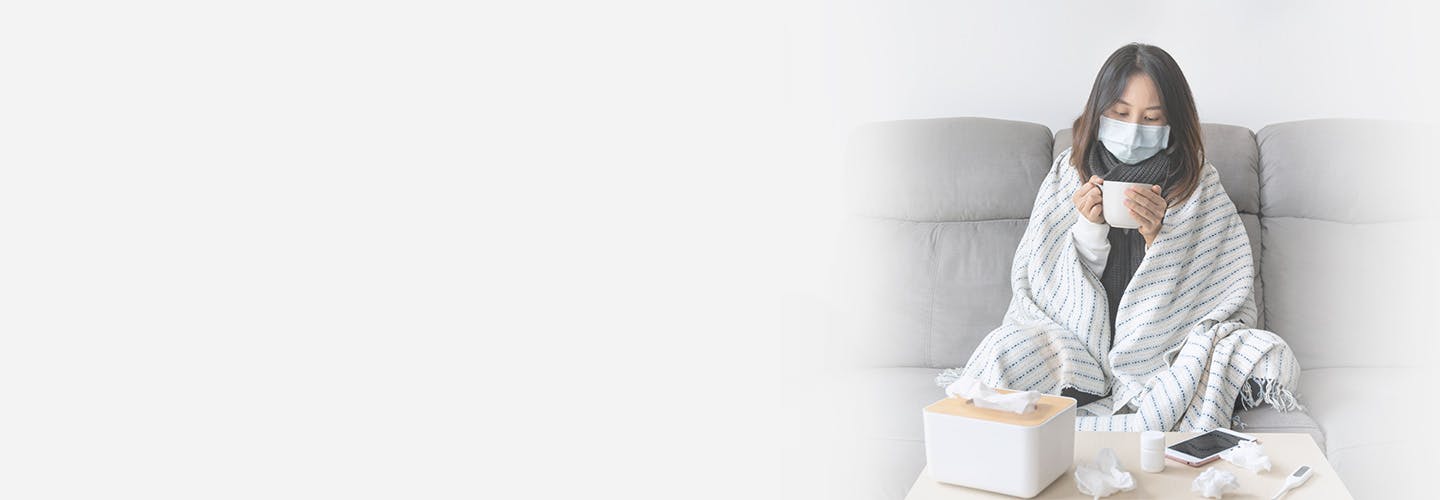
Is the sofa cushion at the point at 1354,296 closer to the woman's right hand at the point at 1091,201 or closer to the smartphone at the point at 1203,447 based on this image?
the woman's right hand at the point at 1091,201

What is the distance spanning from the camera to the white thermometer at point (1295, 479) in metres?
0.96

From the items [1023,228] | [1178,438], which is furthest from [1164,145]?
[1178,438]

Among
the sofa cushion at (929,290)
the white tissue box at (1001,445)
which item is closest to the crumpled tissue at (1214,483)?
the white tissue box at (1001,445)

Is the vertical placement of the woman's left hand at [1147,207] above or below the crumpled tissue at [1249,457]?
above

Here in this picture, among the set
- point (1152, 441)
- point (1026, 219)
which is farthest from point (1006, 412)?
point (1026, 219)

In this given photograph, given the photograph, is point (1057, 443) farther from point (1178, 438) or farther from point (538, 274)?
point (538, 274)

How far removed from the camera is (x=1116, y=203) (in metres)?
1.38

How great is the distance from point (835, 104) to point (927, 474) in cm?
102

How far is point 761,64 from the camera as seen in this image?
5.94 ft

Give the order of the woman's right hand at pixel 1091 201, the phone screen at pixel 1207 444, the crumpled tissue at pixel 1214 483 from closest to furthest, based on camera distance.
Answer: the crumpled tissue at pixel 1214 483 → the phone screen at pixel 1207 444 → the woman's right hand at pixel 1091 201

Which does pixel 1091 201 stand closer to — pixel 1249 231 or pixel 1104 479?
pixel 1249 231

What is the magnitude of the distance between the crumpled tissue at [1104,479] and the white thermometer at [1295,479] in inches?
4.8

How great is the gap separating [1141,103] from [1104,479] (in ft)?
2.35

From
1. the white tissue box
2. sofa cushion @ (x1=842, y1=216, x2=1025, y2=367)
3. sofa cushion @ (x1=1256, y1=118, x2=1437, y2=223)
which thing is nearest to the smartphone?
the white tissue box
